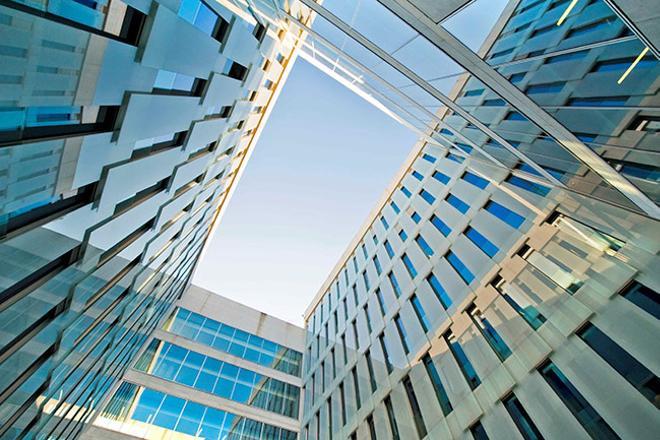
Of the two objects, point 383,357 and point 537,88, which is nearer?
point 537,88

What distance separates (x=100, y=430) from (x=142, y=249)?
15239 millimetres

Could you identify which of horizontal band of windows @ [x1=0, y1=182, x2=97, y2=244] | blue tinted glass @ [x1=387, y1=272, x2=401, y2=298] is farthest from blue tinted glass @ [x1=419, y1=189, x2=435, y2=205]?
horizontal band of windows @ [x1=0, y1=182, x2=97, y2=244]

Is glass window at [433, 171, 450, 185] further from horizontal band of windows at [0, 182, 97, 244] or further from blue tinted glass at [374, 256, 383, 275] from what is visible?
horizontal band of windows at [0, 182, 97, 244]

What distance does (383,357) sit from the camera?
1800 cm

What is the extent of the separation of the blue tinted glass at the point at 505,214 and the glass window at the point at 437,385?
756cm

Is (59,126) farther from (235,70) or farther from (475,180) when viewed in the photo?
(475,180)

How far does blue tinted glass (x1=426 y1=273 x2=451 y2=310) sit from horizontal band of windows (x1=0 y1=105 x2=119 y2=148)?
14987 millimetres

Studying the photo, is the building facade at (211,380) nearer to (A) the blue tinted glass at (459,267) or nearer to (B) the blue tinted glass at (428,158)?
(A) the blue tinted glass at (459,267)

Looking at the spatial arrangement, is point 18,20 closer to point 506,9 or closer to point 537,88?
point 506,9

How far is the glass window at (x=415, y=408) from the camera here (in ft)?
41.3

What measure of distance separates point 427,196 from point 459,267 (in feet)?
27.5

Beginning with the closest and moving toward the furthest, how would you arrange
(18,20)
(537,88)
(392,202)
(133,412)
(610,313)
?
(18,20)
(610,313)
(537,88)
(133,412)
(392,202)

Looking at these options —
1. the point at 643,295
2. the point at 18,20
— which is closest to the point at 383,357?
the point at 643,295

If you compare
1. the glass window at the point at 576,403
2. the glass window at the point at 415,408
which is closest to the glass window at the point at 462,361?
the glass window at the point at 576,403
